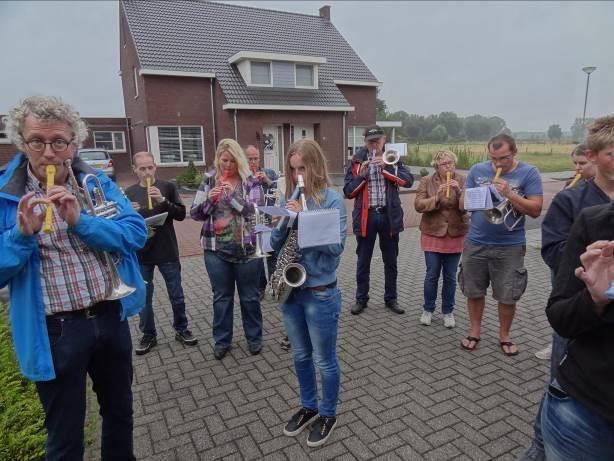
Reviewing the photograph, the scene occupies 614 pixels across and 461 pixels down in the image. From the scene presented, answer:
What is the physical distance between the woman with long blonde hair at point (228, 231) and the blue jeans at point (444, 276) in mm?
1927

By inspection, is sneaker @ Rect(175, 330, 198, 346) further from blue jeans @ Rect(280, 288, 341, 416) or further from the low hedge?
blue jeans @ Rect(280, 288, 341, 416)

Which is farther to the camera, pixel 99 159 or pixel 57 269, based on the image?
pixel 99 159

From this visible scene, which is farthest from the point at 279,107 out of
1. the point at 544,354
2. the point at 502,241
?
the point at 544,354

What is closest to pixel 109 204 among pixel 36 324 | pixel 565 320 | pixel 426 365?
pixel 36 324

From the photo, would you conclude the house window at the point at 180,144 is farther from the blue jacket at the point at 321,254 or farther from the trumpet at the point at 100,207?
the trumpet at the point at 100,207

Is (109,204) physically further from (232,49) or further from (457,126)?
(457,126)

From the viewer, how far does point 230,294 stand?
13.3 ft

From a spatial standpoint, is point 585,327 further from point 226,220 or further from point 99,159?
point 99,159

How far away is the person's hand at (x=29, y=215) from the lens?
1.71m

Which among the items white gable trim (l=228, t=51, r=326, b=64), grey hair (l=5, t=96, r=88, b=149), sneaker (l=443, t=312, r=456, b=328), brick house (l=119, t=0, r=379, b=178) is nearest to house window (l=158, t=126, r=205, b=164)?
brick house (l=119, t=0, r=379, b=178)

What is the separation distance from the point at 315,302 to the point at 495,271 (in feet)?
6.90

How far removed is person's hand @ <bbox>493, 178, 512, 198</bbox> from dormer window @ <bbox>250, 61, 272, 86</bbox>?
17.9 meters

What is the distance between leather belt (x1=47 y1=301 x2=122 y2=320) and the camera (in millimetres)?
1989

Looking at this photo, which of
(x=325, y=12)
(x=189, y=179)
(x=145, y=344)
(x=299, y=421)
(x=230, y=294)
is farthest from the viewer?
(x=325, y=12)
